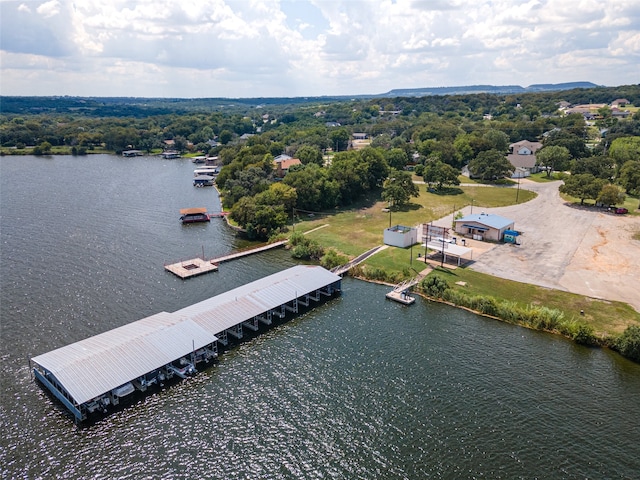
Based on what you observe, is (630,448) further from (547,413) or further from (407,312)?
(407,312)

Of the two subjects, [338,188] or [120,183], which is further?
[120,183]

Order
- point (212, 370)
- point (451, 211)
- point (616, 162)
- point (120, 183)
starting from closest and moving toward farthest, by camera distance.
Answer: point (212, 370)
point (451, 211)
point (616, 162)
point (120, 183)

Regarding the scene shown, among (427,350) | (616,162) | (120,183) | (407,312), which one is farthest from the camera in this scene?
(120,183)

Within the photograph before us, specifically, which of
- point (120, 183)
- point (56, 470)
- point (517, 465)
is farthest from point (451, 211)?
point (120, 183)

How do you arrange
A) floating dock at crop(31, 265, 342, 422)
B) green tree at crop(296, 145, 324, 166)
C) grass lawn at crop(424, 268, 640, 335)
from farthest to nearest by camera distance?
green tree at crop(296, 145, 324, 166) → grass lawn at crop(424, 268, 640, 335) → floating dock at crop(31, 265, 342, 422)

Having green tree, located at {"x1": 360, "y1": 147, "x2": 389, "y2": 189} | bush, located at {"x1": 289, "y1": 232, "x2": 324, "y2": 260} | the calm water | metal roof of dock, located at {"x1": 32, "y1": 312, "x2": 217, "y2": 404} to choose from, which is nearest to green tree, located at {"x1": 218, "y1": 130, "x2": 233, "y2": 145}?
green tree, located at {"x1": 360, "y1": 147, "x2": 389, "y2": 189}

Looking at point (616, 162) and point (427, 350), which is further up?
point (616, 162)

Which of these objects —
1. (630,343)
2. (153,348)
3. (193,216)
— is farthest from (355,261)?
(193,216)

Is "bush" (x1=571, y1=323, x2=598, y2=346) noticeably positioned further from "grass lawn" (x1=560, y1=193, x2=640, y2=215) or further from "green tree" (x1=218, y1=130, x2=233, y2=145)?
"green tree" (x1=218, y1=130, x2=233, y2=145)
